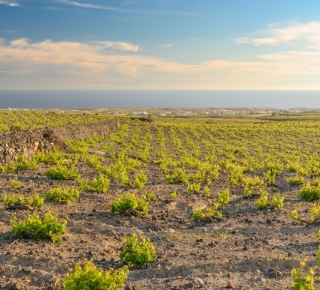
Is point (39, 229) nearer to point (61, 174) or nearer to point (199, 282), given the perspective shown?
point (199, 282)

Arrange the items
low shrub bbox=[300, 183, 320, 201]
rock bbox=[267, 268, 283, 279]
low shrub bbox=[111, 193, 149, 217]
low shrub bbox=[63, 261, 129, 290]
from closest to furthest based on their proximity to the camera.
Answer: low shrub bbox=[63, 261, 129, 290] → rock bbox=[267, 268, 283, 279] → low shrub bbox=[111, 193, 149, 217] → low shrub bbox=[300, 183, 320, 201]

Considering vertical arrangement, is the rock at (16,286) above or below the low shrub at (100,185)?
below

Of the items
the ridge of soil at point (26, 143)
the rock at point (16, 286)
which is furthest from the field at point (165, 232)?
the ridge of soil at point (26, 143)

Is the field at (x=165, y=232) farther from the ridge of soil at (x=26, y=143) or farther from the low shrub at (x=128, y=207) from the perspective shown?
the ridge of soil at (x=26, y=143)

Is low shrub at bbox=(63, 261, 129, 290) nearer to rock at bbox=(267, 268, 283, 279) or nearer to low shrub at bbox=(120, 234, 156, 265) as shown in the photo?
low shrub at bbox=(120, 234, 156, 265)

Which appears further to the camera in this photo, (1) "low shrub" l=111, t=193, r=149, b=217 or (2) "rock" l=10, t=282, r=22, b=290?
(1) "low shrub" l=111, t=193, r=149, b=217

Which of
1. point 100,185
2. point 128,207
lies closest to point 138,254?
point 128,207

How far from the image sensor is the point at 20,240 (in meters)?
6.94

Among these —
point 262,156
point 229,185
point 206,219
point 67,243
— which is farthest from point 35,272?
point 262,156

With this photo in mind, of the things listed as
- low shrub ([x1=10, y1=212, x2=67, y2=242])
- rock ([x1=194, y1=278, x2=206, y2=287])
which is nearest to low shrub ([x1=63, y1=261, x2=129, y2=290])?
rock ([x1=194, y1=278, x2=206, y2=287])

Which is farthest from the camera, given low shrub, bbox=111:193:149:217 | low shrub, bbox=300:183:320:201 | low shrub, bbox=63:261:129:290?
low shrub, bbox=300:183:320:201

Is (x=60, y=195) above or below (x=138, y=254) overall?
above

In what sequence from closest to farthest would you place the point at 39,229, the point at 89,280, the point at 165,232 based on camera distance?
1. the point at 89,280
2. the point at 39,229
3. the point at 165,232

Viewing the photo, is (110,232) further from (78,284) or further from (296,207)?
(296,207)
